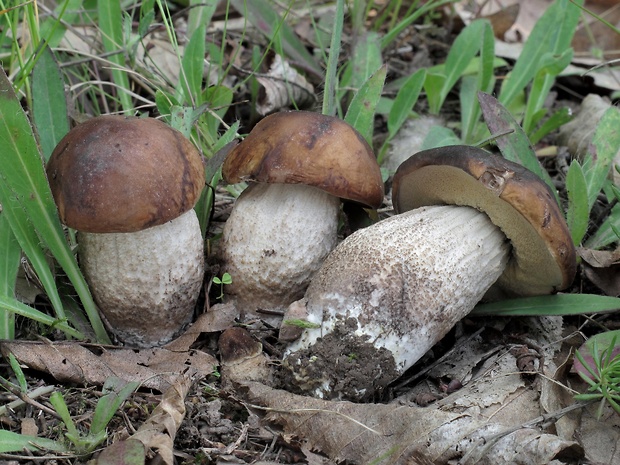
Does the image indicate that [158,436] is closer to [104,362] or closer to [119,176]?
[104,362]

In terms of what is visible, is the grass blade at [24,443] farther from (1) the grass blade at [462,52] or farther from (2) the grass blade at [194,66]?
(1) the grass blade at [462,52]

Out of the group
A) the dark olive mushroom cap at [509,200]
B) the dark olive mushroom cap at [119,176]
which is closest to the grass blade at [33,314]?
the dark olive mushroom cap at [119,176]

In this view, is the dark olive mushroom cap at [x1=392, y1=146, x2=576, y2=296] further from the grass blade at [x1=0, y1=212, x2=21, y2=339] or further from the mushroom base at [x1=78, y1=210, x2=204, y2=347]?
the grass blade at [x1=0, y1=212, x2=21, y2=339]

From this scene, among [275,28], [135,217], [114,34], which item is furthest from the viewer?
[275,28]

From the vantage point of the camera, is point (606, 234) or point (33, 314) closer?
point (33, 314)

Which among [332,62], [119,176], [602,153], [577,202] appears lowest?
[577,202]

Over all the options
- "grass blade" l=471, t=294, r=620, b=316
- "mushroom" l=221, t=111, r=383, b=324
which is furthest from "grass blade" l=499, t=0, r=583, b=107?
"mushroom" l=221, t=111, r=383, b=324

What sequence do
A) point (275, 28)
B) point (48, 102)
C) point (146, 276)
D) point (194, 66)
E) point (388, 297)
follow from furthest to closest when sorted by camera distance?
point (275, 28) < point (194, 66) < point (48, 102) < point (146, 276) < point (388, 297)

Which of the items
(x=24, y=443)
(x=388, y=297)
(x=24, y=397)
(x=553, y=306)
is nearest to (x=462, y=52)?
(x=553, y=306)
